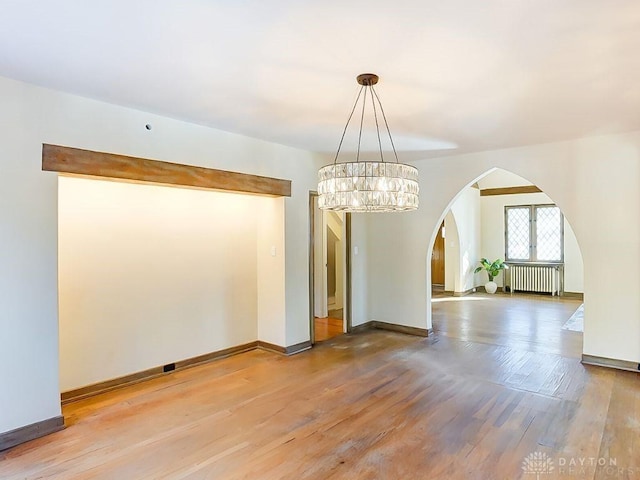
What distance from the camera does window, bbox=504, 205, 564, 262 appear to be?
9.39 m

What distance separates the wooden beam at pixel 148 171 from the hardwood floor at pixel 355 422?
198 cm

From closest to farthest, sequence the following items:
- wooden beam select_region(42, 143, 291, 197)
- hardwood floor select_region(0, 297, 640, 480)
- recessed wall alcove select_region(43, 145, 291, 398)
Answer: hardwood floor select_region(0, 297, 640, 480)
wooden beam select_region(42, 143, 291, 197)
recessed wall alcove select_region(43, 145, 291, 398)

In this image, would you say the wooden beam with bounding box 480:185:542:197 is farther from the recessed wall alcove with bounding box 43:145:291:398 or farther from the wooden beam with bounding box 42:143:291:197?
the wooden beam with bounding box 42:143:291:197

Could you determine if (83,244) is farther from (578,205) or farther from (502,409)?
(578,205)

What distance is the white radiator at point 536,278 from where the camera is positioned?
920 centimetres

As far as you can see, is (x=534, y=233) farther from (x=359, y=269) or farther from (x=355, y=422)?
(x=355, y=422)

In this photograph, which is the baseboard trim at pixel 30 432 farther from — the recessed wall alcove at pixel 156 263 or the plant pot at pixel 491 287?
the plant pot at pixel 491 287

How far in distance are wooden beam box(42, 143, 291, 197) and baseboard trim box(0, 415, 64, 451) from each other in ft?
6.19

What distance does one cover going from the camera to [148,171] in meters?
3.57

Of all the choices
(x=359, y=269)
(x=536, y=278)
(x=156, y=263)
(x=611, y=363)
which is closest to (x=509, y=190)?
(x=536, y=278)

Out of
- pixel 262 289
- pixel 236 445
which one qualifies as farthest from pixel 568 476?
pixel 262 289

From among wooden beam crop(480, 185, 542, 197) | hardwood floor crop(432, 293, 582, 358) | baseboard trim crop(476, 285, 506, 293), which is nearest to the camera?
hardwood floor crop(432, 293, 582, 358)

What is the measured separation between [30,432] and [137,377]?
114cm

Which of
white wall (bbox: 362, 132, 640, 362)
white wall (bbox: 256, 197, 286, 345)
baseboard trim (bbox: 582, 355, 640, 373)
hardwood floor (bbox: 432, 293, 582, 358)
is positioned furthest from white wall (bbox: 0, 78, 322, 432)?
baseboard trim (bbox: 582, 355, 640, 373)
